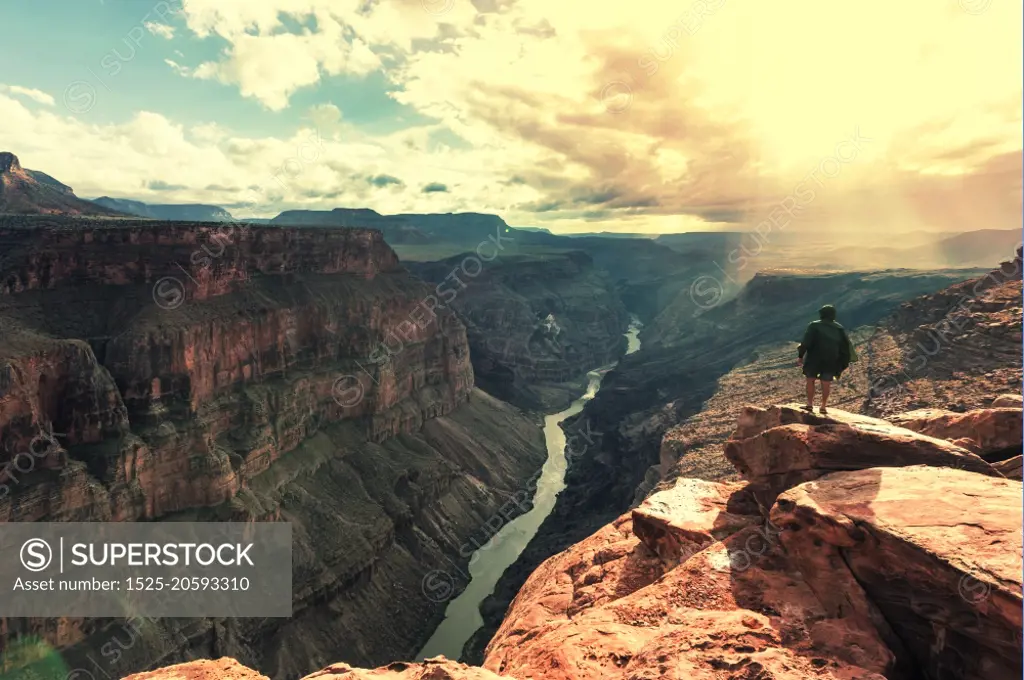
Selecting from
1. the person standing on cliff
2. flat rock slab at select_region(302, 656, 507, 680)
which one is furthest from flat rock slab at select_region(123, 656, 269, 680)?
the person standing on cliff

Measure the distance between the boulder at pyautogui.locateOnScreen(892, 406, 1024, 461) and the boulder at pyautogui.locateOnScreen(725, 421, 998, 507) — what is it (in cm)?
400

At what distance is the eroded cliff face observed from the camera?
134ft

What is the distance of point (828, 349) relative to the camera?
1912cm

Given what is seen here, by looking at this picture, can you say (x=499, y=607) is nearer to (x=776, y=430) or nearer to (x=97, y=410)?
(x=97, y=410)

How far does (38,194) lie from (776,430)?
346 ft

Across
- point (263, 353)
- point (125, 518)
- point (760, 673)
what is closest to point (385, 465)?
point (263, 353)

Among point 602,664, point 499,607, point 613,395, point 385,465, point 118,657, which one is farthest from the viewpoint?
point 613,395

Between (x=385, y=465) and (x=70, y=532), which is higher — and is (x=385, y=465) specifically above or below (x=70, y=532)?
below

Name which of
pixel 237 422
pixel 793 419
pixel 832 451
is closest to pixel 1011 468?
pixel 832 451

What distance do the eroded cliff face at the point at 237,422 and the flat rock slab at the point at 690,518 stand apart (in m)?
40.6

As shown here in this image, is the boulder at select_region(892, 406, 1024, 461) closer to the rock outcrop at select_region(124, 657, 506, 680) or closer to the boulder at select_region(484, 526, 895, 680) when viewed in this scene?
the boulder at select_region(484, 526, 895, 680)

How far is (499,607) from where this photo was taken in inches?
2360

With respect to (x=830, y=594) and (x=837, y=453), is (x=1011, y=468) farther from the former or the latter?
(x=830, y=594)

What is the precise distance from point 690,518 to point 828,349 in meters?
7.59
